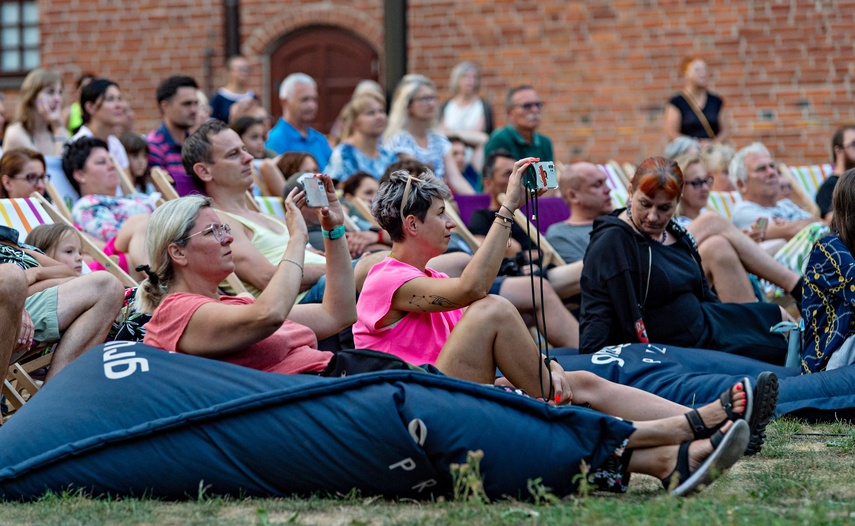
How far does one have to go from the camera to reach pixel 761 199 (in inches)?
328

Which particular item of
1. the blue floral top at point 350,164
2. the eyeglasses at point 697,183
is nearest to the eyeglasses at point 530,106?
the blue floral top at point 350,164

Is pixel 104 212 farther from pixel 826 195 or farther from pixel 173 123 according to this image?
pixel 826 195

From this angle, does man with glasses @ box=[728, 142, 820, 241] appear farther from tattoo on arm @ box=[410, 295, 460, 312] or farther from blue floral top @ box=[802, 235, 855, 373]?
tattoo on arm @ box=[410, 295, 460, 312]

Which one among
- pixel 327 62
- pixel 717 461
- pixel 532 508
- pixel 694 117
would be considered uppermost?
pixel 327 62

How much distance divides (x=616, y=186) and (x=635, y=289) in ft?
11.8

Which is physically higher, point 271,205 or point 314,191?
point 314,191

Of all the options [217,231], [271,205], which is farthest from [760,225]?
[217,231]

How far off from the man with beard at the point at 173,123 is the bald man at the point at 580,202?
255 cm

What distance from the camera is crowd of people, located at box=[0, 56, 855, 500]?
389 cm

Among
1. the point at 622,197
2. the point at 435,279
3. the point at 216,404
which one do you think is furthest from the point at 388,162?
the point at 216,404

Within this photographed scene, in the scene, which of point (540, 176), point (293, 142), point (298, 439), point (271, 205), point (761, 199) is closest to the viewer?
point (298, 439)

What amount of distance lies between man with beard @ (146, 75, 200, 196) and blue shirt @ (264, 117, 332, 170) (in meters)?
1.11

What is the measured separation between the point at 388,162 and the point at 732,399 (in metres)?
5.03

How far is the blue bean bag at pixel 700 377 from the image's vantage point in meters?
4.95
